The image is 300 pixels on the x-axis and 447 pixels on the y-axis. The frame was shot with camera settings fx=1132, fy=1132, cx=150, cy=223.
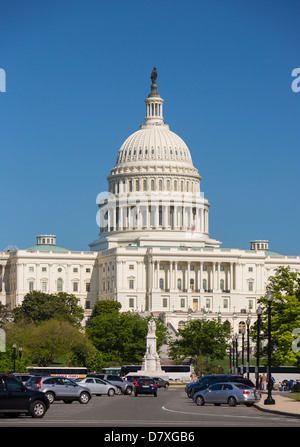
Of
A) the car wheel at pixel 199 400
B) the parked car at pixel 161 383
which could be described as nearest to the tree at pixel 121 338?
the parked car at pixel 161 383

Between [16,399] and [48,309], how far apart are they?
428ft

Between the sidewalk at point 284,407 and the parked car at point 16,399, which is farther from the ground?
the parked car at point 16,399

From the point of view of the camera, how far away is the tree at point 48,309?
171 metres

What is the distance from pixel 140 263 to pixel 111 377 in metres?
112

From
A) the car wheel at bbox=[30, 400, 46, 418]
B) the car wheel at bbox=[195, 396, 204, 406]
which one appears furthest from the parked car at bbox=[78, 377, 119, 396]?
the car wheel at bbox=[30, 400, 46, 418]

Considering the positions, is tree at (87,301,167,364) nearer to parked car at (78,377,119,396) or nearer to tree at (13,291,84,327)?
tree at (13,291,84,327)

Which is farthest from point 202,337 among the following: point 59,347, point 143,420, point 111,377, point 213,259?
point 143,420

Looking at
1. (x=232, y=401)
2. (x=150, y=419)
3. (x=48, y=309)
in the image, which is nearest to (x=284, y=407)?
(x=232, y=401)

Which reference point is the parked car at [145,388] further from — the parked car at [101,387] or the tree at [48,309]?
the tree at [48,309]

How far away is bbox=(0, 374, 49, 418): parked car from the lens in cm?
4356

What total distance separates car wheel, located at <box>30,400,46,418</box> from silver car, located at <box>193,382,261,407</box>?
16.8 meters

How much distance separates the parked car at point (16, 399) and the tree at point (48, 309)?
121598mm

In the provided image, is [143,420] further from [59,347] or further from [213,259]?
[213,259]
